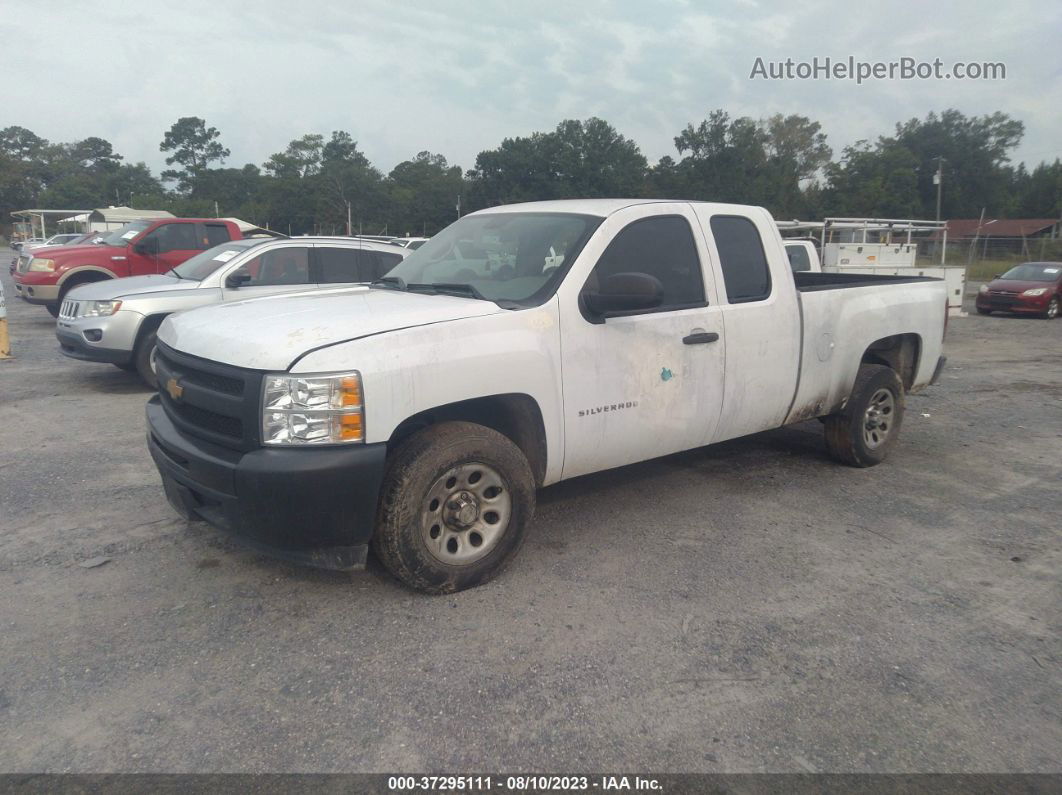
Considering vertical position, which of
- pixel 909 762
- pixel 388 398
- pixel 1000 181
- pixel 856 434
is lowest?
pixel 909 762

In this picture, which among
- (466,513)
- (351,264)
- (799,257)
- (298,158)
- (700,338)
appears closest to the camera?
(466,513)

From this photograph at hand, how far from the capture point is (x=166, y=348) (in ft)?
13.5

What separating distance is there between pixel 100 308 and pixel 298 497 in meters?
6.49

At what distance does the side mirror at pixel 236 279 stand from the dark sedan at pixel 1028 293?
59.4 ft

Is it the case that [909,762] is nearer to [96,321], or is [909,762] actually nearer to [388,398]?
[388,398]

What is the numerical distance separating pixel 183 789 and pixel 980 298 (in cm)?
2189

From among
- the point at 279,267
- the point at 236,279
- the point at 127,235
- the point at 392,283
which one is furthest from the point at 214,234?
the point at 392,283

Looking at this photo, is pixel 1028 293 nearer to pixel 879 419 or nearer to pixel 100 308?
pixel 879 419

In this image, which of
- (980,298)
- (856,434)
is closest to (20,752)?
(856,434)

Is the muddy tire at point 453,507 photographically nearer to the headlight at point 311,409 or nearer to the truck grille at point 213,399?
the headlight at point 311,409

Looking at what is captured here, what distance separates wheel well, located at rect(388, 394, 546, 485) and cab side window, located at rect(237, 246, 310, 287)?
228 inches

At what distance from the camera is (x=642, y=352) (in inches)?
172

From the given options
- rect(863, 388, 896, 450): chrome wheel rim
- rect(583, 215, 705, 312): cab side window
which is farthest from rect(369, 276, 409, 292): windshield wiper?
rect(863, 388, 896, 450): chrome wheel rim

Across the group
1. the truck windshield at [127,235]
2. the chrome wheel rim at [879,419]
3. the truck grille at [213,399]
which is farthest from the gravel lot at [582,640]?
the truck windshield at [127,235]
